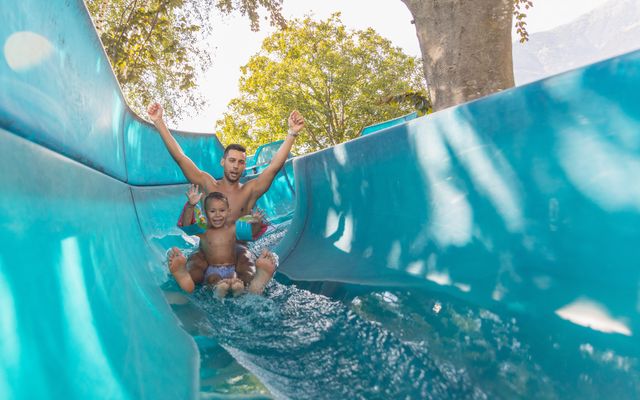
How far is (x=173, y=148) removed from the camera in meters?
3.47

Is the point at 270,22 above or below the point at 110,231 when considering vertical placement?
above

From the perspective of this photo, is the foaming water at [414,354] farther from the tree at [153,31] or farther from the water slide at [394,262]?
the tree at [153,31]

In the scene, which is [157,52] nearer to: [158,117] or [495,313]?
[158,117]

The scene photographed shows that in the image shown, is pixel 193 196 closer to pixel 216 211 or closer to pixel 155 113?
pixel 216 211

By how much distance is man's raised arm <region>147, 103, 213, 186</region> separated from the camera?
338 cm

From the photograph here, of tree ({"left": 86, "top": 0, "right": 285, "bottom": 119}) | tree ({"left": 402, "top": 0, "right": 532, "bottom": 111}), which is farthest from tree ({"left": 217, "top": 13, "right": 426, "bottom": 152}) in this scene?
tree ({"left": 402, "top": 0, "right": 532, "bottom": 111})

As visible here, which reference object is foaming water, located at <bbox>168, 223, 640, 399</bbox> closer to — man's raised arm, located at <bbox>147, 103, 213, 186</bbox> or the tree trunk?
man's raised arm, located at <bbox>147, 103, 213, 186</bbox>

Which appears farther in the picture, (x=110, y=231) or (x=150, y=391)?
(x=110, y=231)

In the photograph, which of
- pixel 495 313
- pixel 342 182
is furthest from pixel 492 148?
pixel 342 182

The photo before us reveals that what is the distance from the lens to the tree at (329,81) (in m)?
21.8

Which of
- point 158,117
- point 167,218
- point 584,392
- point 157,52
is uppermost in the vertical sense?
point 157,52

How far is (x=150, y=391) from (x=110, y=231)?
104cm

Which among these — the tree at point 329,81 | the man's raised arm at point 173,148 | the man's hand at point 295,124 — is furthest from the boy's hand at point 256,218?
the tree at point 329,81

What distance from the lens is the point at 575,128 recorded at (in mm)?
1651
